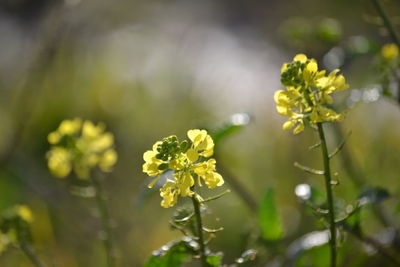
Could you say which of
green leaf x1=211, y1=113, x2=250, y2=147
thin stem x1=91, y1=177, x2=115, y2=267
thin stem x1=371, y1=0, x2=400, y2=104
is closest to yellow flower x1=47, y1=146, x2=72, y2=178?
thin stem x1=91, y1=177, x2=115, y2=267

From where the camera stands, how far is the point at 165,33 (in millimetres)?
6191

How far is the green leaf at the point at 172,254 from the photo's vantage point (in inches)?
51.8

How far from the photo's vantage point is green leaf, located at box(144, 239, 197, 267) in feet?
4.31

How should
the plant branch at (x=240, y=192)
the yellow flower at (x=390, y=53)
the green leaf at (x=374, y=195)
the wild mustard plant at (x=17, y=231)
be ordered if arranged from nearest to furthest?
the green leaf at (x=374, y=195), the wild mustard plant at (x=17, y=231), the yellow flower at (x=390, y=53), the plant branch at (x=240, y=192)

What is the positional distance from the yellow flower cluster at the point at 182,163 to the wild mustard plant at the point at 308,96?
18cm

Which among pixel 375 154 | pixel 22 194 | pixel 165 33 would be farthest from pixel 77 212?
pixel 165 33

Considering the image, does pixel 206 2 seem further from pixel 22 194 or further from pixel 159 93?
pixel 22 194

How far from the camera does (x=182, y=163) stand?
1.21 metres

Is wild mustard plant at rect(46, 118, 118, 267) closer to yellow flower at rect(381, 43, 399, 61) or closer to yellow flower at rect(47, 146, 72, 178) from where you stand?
yellow flower at rect(47, 146, 72, 178)

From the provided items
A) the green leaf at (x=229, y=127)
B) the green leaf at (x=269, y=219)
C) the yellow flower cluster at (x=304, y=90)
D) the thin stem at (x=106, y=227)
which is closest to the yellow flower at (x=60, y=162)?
the thin stem at (x=106, y=227)

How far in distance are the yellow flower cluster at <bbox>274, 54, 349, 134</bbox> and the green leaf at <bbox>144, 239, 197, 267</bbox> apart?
338mm

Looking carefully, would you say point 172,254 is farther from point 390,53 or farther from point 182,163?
point 390,53

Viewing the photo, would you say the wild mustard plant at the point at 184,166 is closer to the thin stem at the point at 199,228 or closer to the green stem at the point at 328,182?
the thin stem at the point at 199,228

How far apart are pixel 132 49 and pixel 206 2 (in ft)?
8.05
